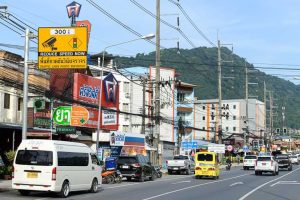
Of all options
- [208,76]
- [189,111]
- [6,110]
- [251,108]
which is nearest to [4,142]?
[6,110]

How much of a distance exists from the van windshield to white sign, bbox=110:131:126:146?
24.1 metres

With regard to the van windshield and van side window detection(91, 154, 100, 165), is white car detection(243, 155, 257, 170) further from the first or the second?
the van windshield

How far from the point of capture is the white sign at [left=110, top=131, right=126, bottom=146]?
44.7m

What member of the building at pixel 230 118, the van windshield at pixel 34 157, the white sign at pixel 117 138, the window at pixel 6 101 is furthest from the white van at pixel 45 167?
the building at pixel 230 118

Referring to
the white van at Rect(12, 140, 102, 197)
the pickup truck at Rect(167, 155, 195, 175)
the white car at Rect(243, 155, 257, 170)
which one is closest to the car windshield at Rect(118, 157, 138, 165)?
the white van at Rect(12, 140, 102, 197)

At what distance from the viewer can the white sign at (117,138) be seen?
1760 inches

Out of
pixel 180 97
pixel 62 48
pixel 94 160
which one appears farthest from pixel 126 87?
pixel 94 160

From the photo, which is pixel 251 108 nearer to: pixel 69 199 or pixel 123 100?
pixel 123 100

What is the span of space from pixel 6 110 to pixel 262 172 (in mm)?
26047

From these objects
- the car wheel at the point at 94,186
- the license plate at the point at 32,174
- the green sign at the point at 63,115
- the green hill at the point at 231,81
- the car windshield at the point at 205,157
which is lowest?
the car wheel at the point at 94,186

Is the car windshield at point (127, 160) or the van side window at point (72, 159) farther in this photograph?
the car windshield at point (127, 160)

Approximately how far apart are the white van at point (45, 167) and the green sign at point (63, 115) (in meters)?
14.5

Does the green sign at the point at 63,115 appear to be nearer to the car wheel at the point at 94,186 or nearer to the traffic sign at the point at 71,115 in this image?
the traffic sign at the point at 71,115

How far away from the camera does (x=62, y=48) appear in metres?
25.8
